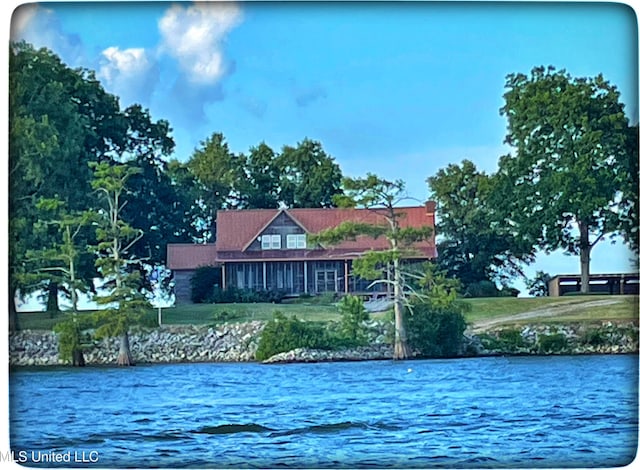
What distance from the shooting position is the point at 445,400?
564 cm

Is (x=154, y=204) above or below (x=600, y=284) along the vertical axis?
above

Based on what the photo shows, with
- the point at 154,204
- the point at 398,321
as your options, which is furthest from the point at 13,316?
the point at 398,321

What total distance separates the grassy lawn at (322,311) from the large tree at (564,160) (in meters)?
0.11

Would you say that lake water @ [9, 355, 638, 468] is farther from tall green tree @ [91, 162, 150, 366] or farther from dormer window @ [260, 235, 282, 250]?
dormer window @ [260, 235, 282, 250]

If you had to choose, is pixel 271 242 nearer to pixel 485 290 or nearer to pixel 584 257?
pixel 485 290

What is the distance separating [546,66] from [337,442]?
68.5 inches

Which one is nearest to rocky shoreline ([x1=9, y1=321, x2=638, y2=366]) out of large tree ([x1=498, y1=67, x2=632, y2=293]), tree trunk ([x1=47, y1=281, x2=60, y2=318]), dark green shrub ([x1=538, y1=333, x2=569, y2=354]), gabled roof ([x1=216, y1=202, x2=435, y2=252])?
dark green shrub ([x1=538, y1=333, x2=569, y2=354])

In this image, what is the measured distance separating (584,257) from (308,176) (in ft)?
3.90

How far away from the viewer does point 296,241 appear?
19.0 ft

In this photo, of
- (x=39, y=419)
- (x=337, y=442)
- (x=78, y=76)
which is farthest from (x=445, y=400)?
(x=78, y=76)

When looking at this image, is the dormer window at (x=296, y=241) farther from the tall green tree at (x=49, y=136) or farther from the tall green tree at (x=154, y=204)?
the tall green tree at (x=49, y=136)

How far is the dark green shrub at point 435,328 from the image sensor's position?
5766mm

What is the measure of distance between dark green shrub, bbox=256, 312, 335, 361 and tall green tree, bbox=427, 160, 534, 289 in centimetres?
63

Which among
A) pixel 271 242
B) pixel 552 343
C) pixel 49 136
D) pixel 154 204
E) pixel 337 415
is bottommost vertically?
pixel 337 415
